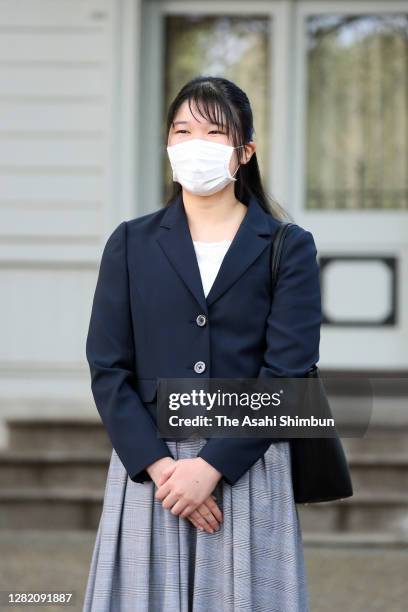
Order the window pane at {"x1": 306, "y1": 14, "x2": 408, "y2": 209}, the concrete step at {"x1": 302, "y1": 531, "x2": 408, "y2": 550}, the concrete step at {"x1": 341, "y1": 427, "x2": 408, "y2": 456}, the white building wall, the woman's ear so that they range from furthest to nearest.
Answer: the window pane at {"x1": 306, "y1": 14, "x2": 408, "y2": 209} → the white building wall → the concrete step at {"x1": 341, "y1": 427, "x2": 408, "y2": 456} → the concrete step at {"x1": 302, "y1": 531, "x2": 408, "y2": 550} → the woman's ear

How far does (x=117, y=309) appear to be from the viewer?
2.79 metres

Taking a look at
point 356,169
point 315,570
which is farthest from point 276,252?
point 356,169

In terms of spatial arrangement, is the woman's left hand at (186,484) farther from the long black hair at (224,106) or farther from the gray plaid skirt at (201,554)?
the long black hair at (224,106)

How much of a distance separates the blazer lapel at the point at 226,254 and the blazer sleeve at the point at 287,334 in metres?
0.08

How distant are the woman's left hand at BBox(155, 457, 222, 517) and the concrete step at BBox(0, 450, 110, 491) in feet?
13.6

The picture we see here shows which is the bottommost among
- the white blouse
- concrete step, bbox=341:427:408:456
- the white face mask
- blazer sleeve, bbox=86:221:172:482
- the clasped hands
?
concrete step, bbox=341:427:408:456

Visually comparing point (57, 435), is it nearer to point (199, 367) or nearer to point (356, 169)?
point (356, 169)

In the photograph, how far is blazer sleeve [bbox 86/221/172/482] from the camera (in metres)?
2.69

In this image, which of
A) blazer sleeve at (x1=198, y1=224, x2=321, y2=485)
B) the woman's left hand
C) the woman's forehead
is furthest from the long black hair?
the woman's left hand

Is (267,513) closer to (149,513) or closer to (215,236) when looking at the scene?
(149,513)

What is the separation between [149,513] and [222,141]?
917mm

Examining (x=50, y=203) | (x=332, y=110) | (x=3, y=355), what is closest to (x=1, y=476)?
(x=3, y=355)

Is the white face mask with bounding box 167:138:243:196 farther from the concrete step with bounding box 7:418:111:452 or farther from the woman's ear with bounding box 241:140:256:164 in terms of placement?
the concrete step with bounding box 7:418:111:452

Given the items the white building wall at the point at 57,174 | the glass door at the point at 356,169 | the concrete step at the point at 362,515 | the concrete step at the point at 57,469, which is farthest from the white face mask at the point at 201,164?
the glass door at the point at 356,169
